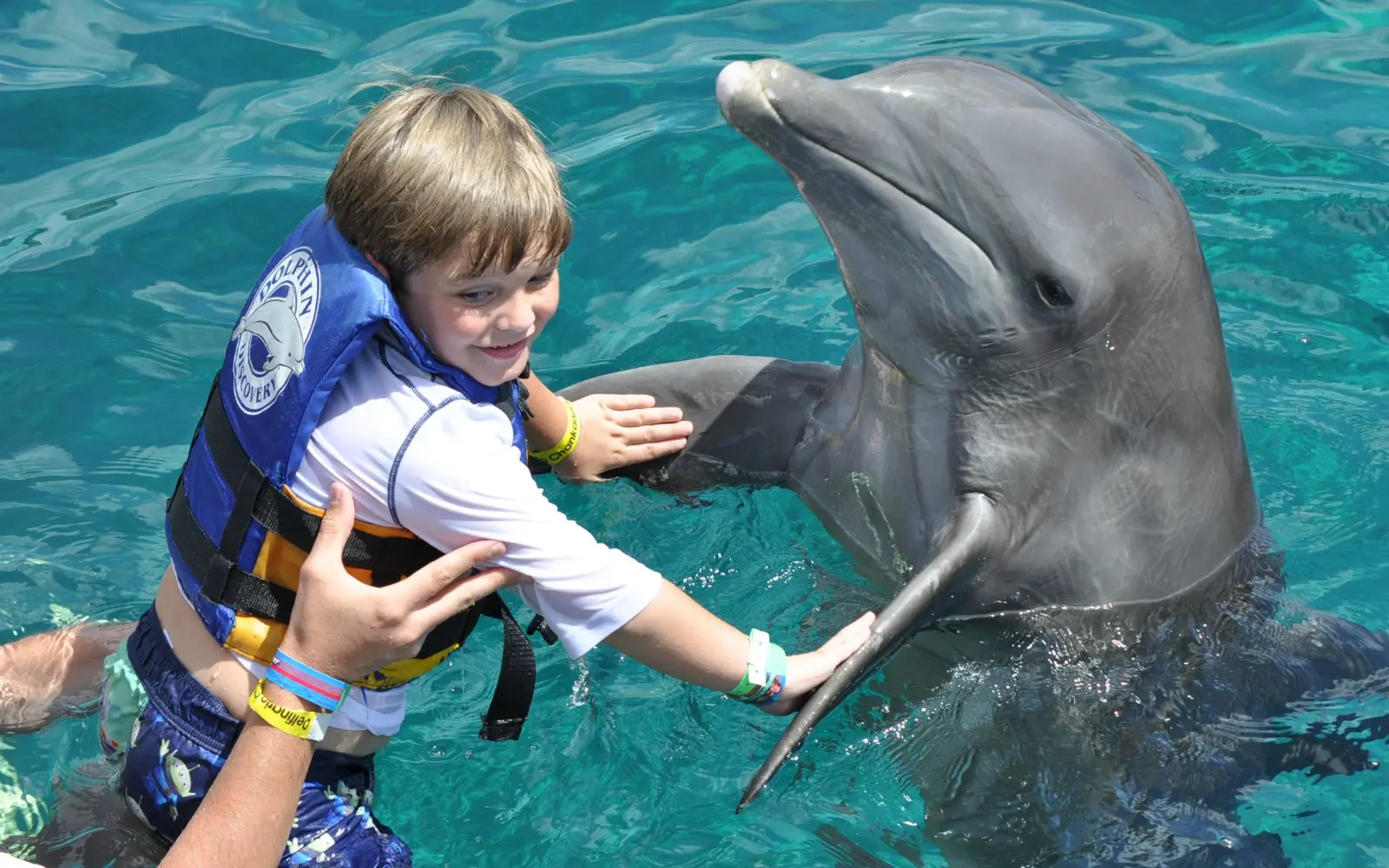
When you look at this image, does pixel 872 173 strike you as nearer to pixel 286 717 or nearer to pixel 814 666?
pixel 814 666

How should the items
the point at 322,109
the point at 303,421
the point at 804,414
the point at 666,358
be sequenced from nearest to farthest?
the point at 303,421 < the point at 804,414 < the point at 666,358 < the point at 322,109

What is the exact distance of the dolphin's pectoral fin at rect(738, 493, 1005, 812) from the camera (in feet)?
14.2

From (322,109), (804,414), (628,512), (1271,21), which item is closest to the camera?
(804,414)

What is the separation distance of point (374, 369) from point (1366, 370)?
5.27 m

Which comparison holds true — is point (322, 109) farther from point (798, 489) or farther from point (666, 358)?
point (798, 489)

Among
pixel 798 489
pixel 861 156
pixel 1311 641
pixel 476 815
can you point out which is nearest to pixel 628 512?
Result: pixel 798 489

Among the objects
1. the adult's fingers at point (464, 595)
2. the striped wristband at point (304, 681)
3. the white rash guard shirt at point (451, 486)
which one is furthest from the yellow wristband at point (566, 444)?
the striped wristband at point (304, 681)

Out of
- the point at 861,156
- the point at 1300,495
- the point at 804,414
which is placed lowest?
the point at 1300,495

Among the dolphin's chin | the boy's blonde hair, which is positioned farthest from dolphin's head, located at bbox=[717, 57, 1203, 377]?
the boy's blonde hair

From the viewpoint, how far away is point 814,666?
14.7ft

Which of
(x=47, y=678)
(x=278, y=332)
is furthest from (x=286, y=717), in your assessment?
(x=47, y=678)

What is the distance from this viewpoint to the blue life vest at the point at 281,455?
3975mm

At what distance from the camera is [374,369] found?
405cm

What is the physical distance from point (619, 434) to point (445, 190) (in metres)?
2.00
